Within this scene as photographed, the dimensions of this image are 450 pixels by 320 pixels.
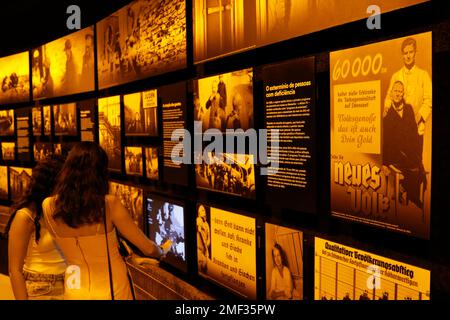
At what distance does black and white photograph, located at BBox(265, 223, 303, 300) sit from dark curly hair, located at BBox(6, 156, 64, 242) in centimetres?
151

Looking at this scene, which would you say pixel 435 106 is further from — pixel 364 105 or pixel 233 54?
pixel 233 54

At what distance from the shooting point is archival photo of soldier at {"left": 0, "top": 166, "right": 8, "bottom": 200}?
9289 mm

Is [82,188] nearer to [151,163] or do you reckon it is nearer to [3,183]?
[151,163]

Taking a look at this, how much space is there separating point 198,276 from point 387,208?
2.47 m

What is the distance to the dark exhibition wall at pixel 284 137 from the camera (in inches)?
91.4

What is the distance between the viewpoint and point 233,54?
148 inches

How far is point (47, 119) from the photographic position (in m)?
7.69

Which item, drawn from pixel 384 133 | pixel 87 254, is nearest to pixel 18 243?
pixel 87 254

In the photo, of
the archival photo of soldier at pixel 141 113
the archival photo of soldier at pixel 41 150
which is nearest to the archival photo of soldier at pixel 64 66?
the archival photo of soldier at pixel 41 150

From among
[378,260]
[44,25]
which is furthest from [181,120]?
[44,25]

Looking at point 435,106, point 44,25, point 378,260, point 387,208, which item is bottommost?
point 378,260

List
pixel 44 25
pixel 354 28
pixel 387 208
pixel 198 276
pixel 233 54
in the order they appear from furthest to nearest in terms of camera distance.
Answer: pixel 44 25
pixel 198 276
pixel 233 54
pixel 354 28
pixel 387 208

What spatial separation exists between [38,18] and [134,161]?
11.2 ft

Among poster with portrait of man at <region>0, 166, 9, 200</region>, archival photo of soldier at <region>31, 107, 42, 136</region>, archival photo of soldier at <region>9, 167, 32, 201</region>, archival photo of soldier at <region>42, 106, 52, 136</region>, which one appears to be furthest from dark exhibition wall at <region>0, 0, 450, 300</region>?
poster with portrait of man at <region>0, 166, 9, 200</region>
